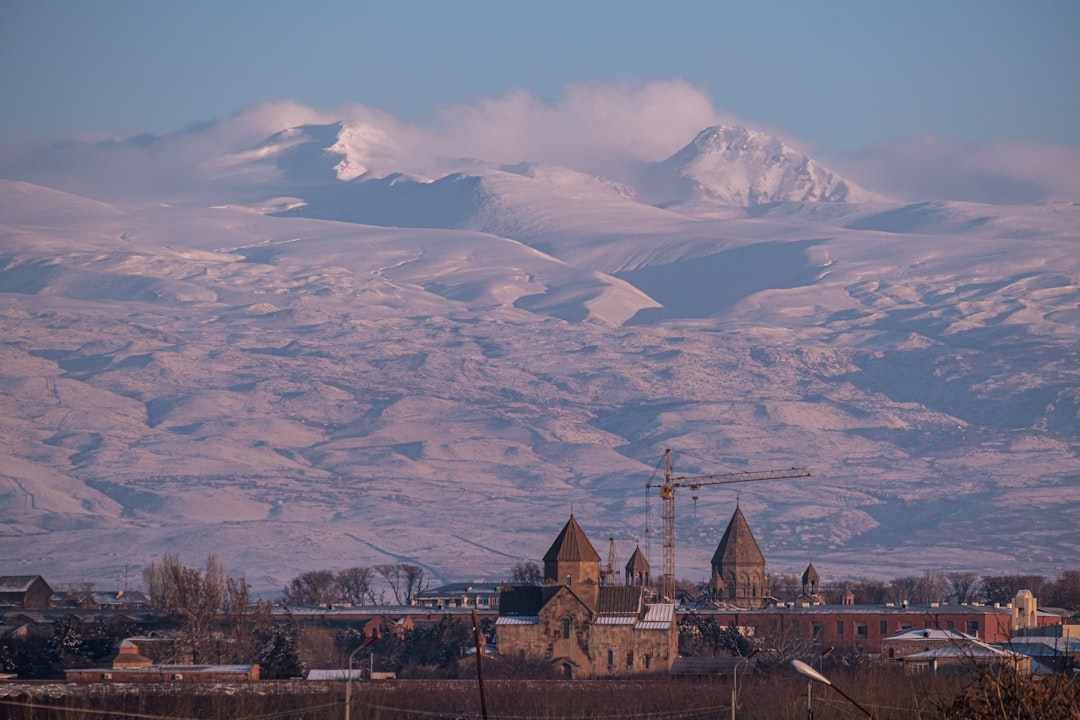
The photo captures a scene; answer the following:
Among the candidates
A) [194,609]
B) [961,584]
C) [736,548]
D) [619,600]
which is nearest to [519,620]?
[619,600]

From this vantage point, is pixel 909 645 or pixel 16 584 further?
pixel 16 584

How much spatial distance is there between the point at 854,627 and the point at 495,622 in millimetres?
24528

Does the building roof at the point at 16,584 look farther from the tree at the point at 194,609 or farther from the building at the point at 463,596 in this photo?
the tree at the point at 194,609

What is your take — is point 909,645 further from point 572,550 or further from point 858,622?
point 858,622

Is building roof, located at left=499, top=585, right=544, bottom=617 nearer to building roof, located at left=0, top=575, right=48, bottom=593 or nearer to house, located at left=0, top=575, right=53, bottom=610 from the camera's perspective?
house, located at left=0, top=575, right=53, bottom=610

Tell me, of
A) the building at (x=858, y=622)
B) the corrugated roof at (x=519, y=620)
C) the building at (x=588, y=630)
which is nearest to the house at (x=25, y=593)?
the corrugated roof at (x=519, y=620)

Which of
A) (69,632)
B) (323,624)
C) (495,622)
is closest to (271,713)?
(69,632)

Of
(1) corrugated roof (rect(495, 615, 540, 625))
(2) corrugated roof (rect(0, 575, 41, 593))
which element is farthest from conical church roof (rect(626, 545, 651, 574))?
(2) corrugated roof (rect(0, 575, 41, 593))

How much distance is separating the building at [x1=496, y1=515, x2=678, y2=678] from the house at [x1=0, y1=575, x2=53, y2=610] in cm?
4443

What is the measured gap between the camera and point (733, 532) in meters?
132

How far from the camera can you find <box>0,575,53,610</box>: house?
129 meters

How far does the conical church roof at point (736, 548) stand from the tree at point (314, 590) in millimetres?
34361

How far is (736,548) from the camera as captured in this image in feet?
432

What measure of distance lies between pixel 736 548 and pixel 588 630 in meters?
38.3
